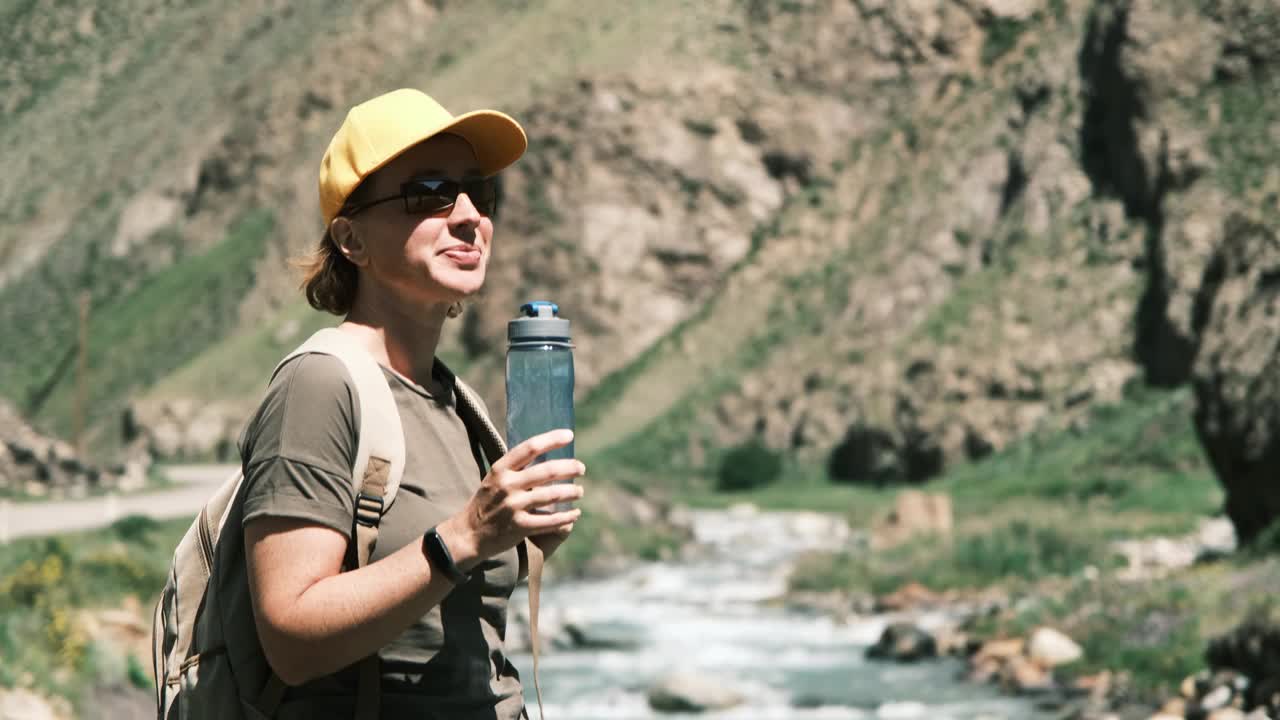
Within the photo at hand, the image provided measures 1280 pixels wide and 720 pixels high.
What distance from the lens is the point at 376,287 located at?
149 inches

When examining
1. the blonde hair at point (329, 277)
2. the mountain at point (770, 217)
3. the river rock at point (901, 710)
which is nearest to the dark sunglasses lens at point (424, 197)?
the blonde hair at point (329, 277)

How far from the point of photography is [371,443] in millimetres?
3453

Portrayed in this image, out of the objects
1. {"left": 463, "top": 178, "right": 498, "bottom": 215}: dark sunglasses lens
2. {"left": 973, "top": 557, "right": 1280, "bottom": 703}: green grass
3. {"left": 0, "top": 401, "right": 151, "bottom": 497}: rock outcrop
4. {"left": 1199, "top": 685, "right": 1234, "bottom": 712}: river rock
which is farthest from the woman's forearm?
{"left": 0, "top": 401, "right": 151, "bottom": 497}: rock outcrop

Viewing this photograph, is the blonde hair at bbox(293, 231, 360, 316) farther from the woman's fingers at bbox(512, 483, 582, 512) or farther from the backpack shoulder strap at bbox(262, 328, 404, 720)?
the woman's fingers at bbox(512, 483, 582, 512)

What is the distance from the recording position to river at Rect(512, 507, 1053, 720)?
18.9 m

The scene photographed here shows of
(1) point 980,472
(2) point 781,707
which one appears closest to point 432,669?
(2) point 781,707

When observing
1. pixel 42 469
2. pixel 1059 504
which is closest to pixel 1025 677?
pixel 1059 504

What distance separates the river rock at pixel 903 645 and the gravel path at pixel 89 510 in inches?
431

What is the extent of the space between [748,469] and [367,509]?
53723 mm

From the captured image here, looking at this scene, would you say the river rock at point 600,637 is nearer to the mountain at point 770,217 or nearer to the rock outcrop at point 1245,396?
the rock outcrop at point 1245,396

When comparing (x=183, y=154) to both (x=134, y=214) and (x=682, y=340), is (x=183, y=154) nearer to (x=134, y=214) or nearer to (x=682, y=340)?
(x=134, y=214)

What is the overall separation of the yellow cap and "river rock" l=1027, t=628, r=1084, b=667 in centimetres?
1718

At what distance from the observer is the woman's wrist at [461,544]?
10.8ft

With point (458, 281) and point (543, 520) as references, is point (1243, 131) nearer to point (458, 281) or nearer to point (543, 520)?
point (458, 281)
